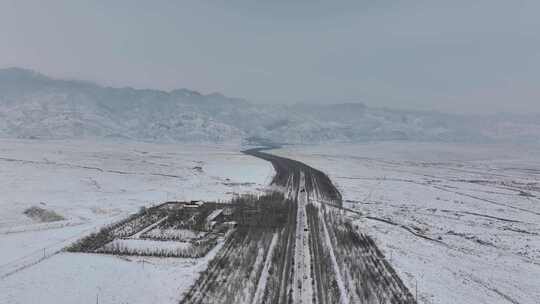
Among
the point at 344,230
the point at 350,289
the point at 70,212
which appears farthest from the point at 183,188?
the point at 350,289

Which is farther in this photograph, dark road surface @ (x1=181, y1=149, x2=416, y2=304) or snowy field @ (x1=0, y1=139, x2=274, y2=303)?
snowy field @ (x1=0, y1=139, x2=274, y2=303)

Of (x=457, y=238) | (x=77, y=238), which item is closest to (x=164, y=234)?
(x=77, y=238)

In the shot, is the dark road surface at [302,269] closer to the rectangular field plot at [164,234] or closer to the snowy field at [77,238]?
the snowy field at [77,238]

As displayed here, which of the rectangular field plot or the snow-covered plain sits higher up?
the snow-covered plain

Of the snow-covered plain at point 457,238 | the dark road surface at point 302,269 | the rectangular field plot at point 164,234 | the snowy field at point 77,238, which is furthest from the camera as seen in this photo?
the rectangular field plot at point 164,234

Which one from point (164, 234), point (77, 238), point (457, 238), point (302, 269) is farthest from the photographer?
point (457, 238)

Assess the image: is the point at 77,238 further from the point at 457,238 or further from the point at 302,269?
the point at 457,238

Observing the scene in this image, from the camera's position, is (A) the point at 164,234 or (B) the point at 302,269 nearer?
(B) the point at 302,269

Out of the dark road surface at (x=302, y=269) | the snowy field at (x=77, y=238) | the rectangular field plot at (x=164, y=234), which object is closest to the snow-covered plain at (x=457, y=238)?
the dark road surface at (x=302, y=269)

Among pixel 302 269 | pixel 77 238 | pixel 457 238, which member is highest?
pixel 457 238

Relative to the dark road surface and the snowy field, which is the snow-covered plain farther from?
the snowy field

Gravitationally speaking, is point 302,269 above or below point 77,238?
above

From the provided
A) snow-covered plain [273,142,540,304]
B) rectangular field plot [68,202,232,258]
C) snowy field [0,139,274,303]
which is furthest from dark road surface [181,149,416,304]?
rectangular field plot [68,202,232,258]
